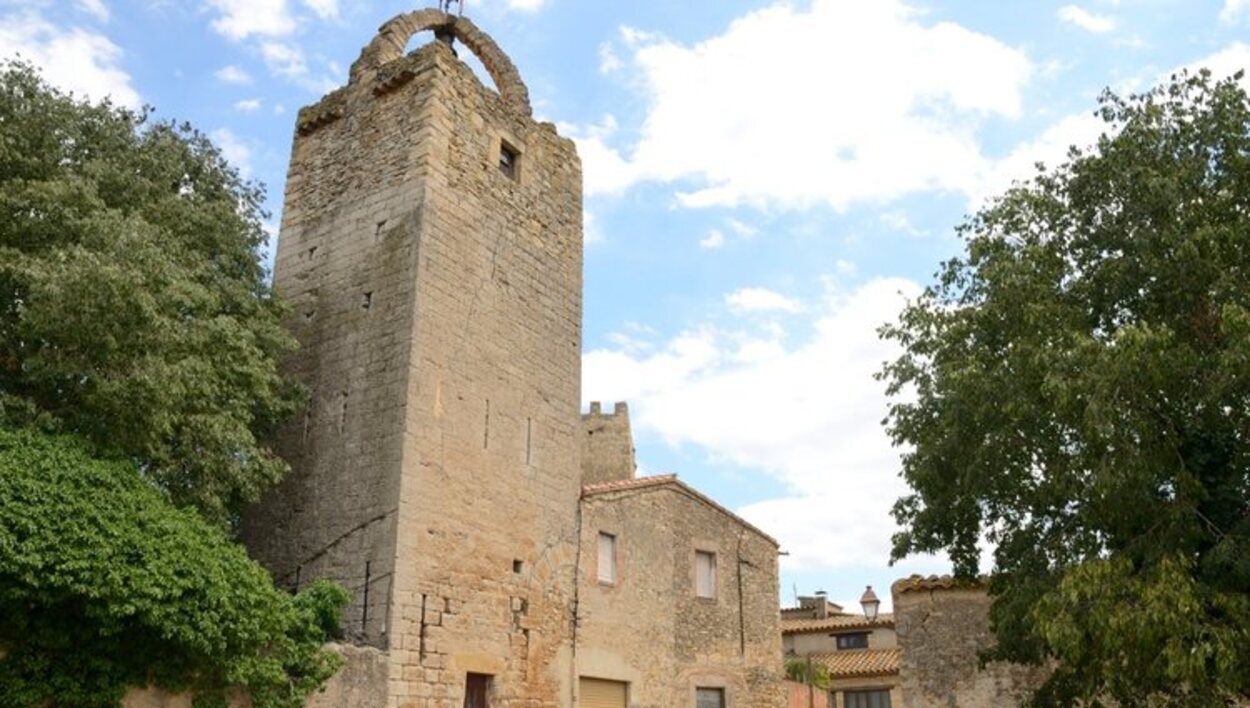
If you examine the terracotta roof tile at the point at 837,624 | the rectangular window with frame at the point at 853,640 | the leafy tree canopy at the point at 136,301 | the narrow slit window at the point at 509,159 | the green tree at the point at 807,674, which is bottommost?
the green tree at the point at 807,674

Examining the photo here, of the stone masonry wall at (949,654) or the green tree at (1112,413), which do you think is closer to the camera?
the green tree at (1112,413)

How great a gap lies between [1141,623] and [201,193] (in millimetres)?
12959

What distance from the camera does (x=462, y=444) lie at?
1423cm

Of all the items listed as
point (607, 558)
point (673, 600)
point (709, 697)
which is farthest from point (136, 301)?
point (709, 697)

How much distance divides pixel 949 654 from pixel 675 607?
4.94 meters

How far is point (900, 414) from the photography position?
523 inches

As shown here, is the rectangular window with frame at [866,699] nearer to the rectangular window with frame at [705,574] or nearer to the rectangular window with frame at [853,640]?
the rectangular window with frame at [853,640]

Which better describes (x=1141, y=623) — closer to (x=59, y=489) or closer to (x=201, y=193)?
(x=59, y=489)

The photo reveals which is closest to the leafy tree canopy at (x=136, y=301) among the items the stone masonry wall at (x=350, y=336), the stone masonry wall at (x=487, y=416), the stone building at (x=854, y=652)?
A: the stone masonry wall at (x=350, y=336)

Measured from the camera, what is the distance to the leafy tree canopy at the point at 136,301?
413 inches

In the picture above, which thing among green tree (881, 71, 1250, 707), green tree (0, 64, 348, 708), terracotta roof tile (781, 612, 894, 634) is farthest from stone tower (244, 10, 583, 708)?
terracotta roof tile (781, 612, 894, 634)

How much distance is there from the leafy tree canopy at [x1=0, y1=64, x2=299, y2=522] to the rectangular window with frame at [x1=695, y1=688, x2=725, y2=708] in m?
8.28

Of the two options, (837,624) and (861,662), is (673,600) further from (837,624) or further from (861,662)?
(837,624)

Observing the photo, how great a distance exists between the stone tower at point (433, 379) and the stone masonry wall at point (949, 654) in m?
6.63
